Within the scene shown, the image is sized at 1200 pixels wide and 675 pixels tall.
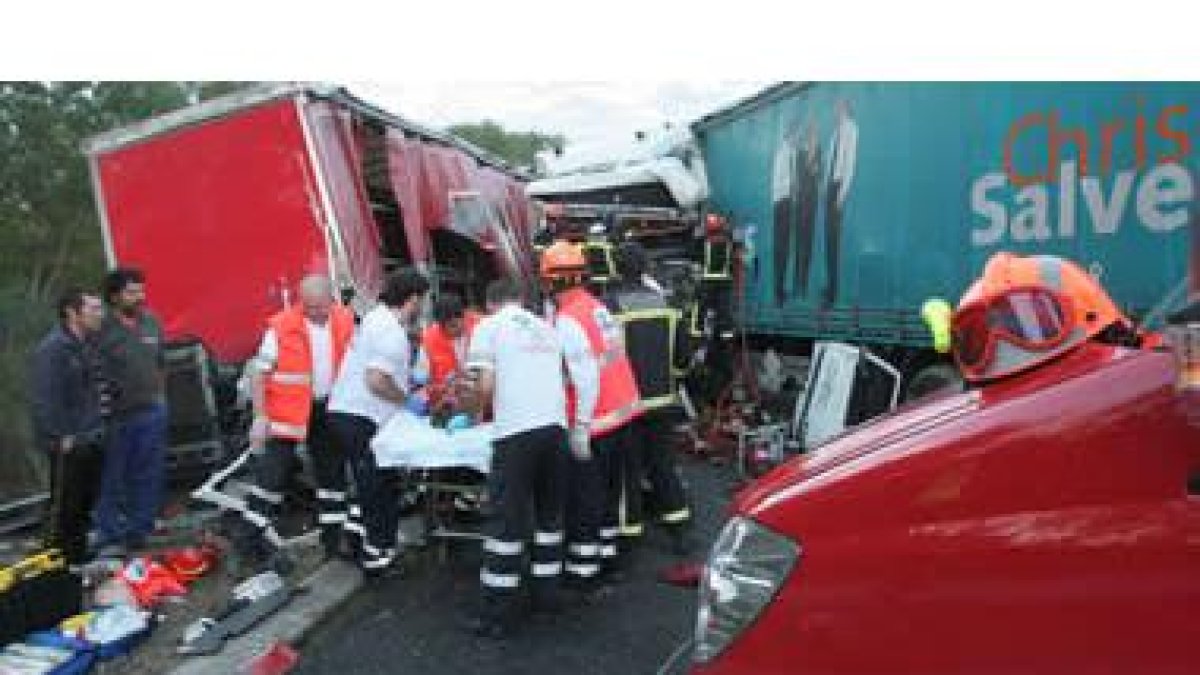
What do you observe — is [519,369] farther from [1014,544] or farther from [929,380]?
[929,380]

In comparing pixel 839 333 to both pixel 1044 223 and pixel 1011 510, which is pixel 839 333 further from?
pixel 1011 510

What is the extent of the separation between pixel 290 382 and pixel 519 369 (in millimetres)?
1754

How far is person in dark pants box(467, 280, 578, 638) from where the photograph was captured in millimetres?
5113

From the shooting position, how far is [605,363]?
18.6 ft

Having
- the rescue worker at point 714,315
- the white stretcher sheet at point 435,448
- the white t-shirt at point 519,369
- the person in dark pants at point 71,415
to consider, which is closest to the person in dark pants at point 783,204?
the rescue worker at point 714,315

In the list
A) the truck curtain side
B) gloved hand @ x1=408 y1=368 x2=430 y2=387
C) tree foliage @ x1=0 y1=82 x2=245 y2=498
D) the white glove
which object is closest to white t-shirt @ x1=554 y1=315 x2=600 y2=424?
gloved hand @ x1=408 y1=368 x2=430 y2=387

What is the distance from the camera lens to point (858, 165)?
9.31 m

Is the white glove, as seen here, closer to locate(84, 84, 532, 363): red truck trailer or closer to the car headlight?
locate(84, 84, 532, 363): red truck trailer

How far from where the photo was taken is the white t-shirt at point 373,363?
5859mm

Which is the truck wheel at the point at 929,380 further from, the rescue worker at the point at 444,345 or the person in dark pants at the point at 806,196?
the rescue worker at the point at 444,345

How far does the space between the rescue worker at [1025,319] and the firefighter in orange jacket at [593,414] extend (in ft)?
11.0

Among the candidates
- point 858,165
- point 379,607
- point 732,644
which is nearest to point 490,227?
point 858,165

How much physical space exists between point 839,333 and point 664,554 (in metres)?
4.11

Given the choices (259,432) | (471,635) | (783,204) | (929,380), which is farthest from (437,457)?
(783,204)
